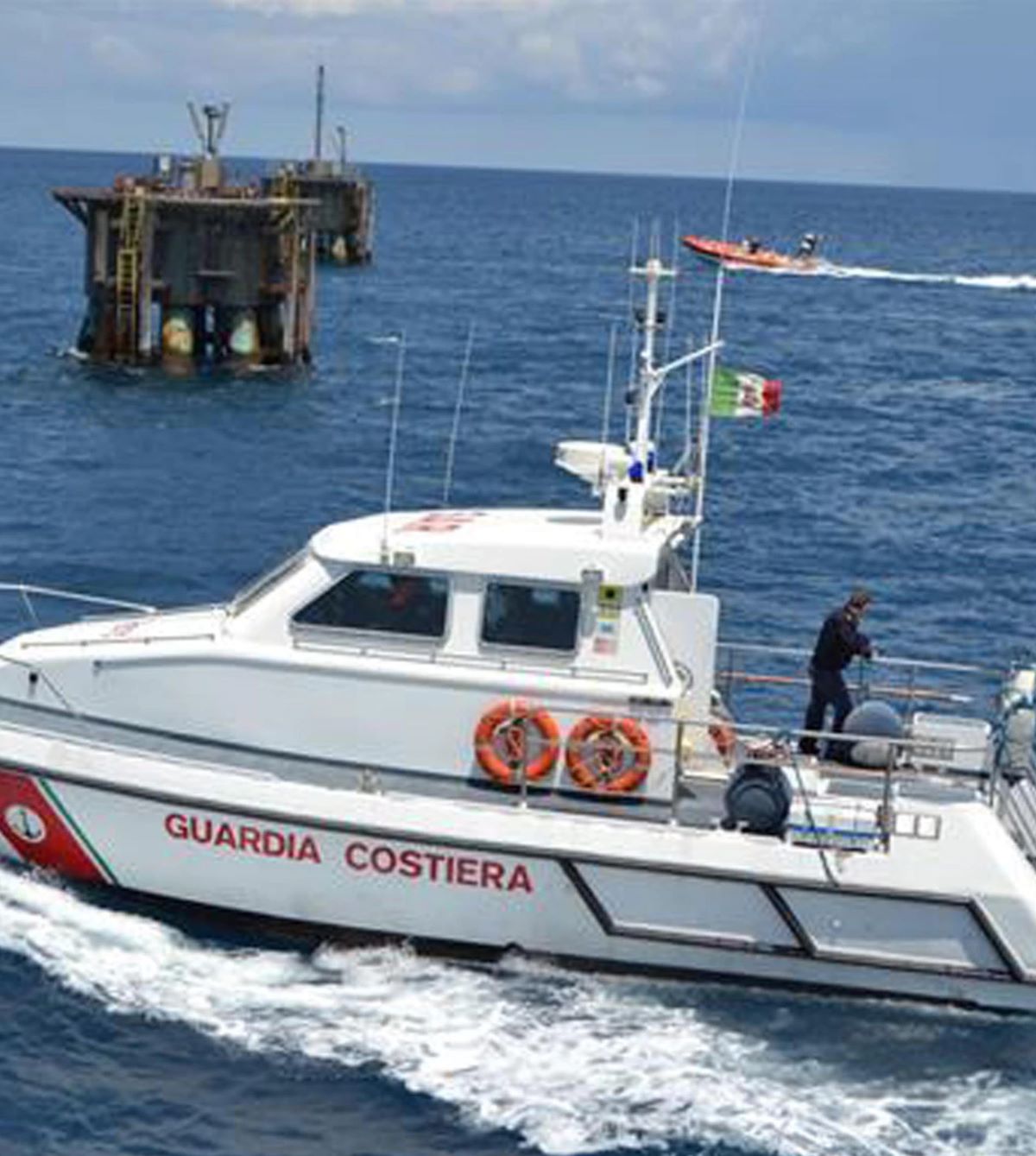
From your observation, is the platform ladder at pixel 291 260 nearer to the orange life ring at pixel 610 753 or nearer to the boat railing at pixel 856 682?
the boat railing at pixel 856 682

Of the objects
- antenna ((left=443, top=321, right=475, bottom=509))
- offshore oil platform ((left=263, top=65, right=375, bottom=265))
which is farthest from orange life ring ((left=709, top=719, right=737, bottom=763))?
offshore oil platform ((left=263, top=65, right=375, bottom=265))

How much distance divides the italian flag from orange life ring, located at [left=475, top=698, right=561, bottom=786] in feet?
9.09

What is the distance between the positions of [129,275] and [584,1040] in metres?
33.4

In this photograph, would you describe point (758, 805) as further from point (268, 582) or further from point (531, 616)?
point (268, 582)

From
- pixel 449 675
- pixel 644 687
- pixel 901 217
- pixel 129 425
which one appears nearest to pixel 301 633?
pixel 449 675

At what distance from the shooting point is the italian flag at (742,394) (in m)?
15.1

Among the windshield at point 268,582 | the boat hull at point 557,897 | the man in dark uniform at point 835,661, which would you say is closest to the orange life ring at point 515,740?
the boat hull at point 557,897

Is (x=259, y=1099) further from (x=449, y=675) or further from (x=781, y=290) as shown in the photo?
(x=781, y=290)

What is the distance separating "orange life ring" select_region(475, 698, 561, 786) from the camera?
559 inches

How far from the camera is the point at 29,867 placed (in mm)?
15078

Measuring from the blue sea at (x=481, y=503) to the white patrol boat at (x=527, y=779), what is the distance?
44 cm

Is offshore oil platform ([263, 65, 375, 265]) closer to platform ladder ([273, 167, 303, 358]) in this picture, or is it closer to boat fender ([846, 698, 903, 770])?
platform ladder ([273, 167, 303, 358])

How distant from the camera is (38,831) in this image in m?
14.9

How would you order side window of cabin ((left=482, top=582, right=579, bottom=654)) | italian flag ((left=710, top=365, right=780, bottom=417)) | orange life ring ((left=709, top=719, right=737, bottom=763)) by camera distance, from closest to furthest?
side window of cabin ((left=482, top=582, right=579, bottom=654))
orange life ring ((left=709, top=719, right=737, bottom=763))
italian flag ((left=710, top=365, right=780, bottom=417))
